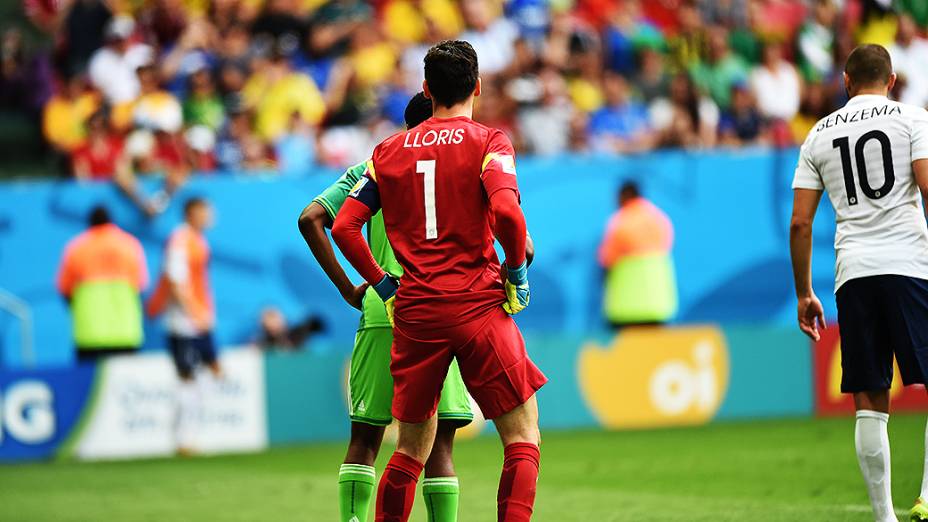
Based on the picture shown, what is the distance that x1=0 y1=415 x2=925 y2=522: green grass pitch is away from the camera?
30.1 ft

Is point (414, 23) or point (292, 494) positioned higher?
point (414, 23)

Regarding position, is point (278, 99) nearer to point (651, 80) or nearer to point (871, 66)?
point (651, 80)

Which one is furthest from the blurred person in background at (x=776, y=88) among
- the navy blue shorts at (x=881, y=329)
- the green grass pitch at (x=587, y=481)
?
the navy blue shorts at (x=881, y=329)

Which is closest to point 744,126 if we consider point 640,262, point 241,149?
point 640,262

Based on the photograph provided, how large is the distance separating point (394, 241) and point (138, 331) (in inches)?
365

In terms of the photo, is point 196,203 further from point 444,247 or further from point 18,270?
point 444,247

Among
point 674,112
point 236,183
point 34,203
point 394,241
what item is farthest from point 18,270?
point 394,241

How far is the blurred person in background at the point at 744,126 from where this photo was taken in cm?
1797

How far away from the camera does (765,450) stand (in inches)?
485

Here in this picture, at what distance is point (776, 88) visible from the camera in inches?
730

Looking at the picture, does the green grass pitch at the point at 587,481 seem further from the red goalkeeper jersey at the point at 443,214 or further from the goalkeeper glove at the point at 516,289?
the red goalkeeper jersey at the point at 443,214

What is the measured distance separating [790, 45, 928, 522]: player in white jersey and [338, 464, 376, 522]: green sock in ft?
7.71

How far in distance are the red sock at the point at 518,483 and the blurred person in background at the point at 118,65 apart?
37.1 feet

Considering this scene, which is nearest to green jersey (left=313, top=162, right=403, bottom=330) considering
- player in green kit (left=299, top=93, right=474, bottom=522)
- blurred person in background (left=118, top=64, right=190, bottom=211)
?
player in green kit (left=299, top=93, right=474, bottom=522)
